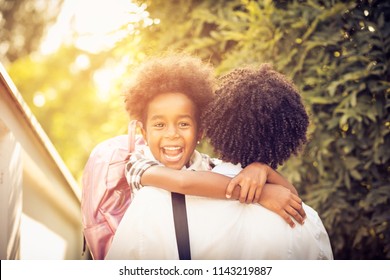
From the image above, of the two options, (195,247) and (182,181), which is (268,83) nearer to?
(182,181)

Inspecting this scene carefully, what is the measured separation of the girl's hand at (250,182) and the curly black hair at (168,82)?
0.28 meters

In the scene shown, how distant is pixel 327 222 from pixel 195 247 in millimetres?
1385

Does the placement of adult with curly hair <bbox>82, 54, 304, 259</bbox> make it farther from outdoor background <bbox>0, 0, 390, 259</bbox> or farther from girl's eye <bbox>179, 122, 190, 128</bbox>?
outdoor background <bbox>0, 0, 390, 259</bbox>

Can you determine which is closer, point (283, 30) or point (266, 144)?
point (266, 144)

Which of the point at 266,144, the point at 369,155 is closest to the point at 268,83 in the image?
the point at 266,144

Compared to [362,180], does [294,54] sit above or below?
above

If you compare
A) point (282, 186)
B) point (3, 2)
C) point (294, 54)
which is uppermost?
point (3, 2)

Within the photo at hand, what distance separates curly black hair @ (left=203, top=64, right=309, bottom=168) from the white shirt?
16cm

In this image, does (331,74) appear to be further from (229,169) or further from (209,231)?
(209,231)

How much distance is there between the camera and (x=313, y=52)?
2566 millimetres

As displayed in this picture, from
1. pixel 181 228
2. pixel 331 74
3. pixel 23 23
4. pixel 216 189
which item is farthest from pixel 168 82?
pixel 23 23

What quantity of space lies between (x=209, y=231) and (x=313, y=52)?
1.45 meters

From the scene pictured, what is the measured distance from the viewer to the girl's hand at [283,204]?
1.42 metres
